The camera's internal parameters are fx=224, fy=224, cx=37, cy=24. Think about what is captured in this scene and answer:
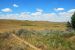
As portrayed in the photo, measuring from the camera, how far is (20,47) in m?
22.0

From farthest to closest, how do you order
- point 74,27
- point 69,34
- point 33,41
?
point 74,27 < point 69,34 < point 33,41

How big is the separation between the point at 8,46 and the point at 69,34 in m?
19.7

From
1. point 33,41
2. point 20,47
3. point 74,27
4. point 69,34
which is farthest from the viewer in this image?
point 74,27

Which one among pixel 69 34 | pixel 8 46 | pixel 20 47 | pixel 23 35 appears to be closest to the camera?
pixel 20 47

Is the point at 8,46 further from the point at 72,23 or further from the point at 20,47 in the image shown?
the point at 72,23

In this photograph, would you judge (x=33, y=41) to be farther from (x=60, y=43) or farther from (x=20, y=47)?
(x=20, y=47)

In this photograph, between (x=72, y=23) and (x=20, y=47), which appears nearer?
(x=20, y=47)

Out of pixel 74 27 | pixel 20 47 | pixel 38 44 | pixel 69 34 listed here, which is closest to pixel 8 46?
pixel 20 47

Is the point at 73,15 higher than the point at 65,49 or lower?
higher

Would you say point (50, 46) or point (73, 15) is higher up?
point (73, 15)

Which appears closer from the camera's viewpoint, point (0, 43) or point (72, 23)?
point (0, 43)

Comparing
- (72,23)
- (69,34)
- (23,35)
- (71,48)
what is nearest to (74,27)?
(72,23)

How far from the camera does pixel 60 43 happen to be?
2967 cm

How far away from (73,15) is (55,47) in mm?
31540
